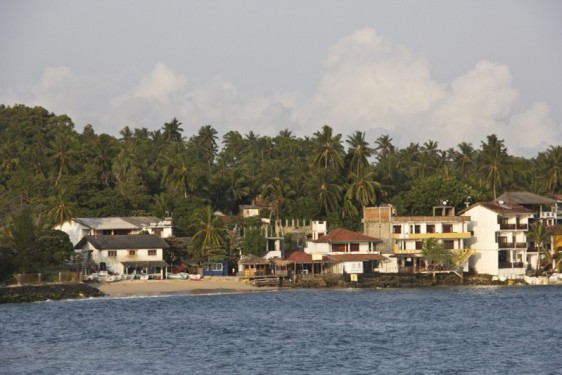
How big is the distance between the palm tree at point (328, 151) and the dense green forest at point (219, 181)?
0.14 meters

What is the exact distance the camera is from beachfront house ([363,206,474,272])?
371 ft

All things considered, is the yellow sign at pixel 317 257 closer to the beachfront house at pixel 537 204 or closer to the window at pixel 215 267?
the window at pixel 215 267

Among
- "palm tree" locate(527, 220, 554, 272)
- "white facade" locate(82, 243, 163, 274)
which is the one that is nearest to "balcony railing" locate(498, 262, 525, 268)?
"palm tree" locate(527, 220, 554, 272)

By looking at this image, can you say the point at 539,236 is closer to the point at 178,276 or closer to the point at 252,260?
the point at 252,260

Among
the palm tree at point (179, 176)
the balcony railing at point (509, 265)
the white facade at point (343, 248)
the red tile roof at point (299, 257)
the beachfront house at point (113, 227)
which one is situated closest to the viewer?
the red tile roof at point (299, 257)

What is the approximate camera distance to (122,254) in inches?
4262

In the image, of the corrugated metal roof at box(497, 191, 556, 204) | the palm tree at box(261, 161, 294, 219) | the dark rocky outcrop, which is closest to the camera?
the dark rocky outcrop

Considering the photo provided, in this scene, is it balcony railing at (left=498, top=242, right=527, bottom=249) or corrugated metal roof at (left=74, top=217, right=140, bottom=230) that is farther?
A: balcony railing at (left=498, top=242, right=527, bottom=249)

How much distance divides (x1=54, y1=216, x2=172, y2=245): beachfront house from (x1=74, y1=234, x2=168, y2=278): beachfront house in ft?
13.0

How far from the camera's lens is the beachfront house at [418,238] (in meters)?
113

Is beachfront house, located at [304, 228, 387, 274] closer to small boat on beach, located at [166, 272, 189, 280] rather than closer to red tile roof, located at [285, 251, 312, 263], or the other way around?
red tile roof, located at [285, 251, 312, 263]

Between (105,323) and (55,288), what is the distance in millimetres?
20601

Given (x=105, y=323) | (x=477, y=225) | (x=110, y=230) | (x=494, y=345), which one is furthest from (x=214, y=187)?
(x=494, y=345)

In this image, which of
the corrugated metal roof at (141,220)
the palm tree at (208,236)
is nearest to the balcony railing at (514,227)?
the palm tree at (208,236)
